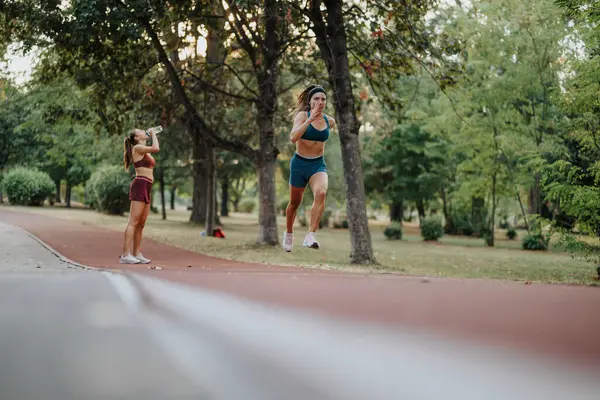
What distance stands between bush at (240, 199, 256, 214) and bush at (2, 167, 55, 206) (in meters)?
36.3

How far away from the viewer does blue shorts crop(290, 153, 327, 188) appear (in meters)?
4.96

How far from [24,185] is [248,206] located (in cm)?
3827

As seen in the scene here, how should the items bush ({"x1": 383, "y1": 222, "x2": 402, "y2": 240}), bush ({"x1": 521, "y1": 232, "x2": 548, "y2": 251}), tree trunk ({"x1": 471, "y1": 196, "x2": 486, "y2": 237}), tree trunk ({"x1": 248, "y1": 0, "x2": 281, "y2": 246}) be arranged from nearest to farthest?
tree trunk ({"x1": 248, "y1": 0, "x2": 281, "y2": 246}), bush ({"x1": 521, "y1": 232, "x2": 548, "y2": 251}), bush ({"x1": 383, "y1": 222, "x2": 402, "y2": 240}), tree trunk ({"x1": 471, "y1": 196, "x2": 486, "y2": 237})

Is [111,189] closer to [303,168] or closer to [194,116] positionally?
[194,116]

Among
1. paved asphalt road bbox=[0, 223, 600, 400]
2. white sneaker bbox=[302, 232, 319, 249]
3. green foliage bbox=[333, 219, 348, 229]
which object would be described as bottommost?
green foliage bbox=[333, 219, 348, 229]

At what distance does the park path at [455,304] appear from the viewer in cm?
385

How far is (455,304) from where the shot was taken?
15.6 feet

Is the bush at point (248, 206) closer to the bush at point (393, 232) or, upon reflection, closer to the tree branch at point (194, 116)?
the bush at point (393, 232)

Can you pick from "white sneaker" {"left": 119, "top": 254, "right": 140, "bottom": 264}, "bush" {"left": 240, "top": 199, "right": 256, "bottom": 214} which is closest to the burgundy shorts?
"white sneaker" {"left": 119, "top": 254, "right": 140, "bottom": 264}

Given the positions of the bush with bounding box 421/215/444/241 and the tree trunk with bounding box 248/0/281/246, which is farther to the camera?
the bush with bounding box 421/215/444/241

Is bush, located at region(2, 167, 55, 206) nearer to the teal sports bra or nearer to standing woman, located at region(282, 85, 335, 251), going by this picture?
standing woman, located at region(282, 85, 335, 251)

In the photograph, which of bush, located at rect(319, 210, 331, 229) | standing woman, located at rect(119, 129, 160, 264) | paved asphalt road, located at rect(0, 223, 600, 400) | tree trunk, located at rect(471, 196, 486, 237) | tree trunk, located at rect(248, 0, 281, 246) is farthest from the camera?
tree trunk, located at rect(471, 196, 486, 237)

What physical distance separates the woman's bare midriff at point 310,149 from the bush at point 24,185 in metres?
43.2

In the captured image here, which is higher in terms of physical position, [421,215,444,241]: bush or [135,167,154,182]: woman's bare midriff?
[135,167,154,182]: woman's bare midriff
